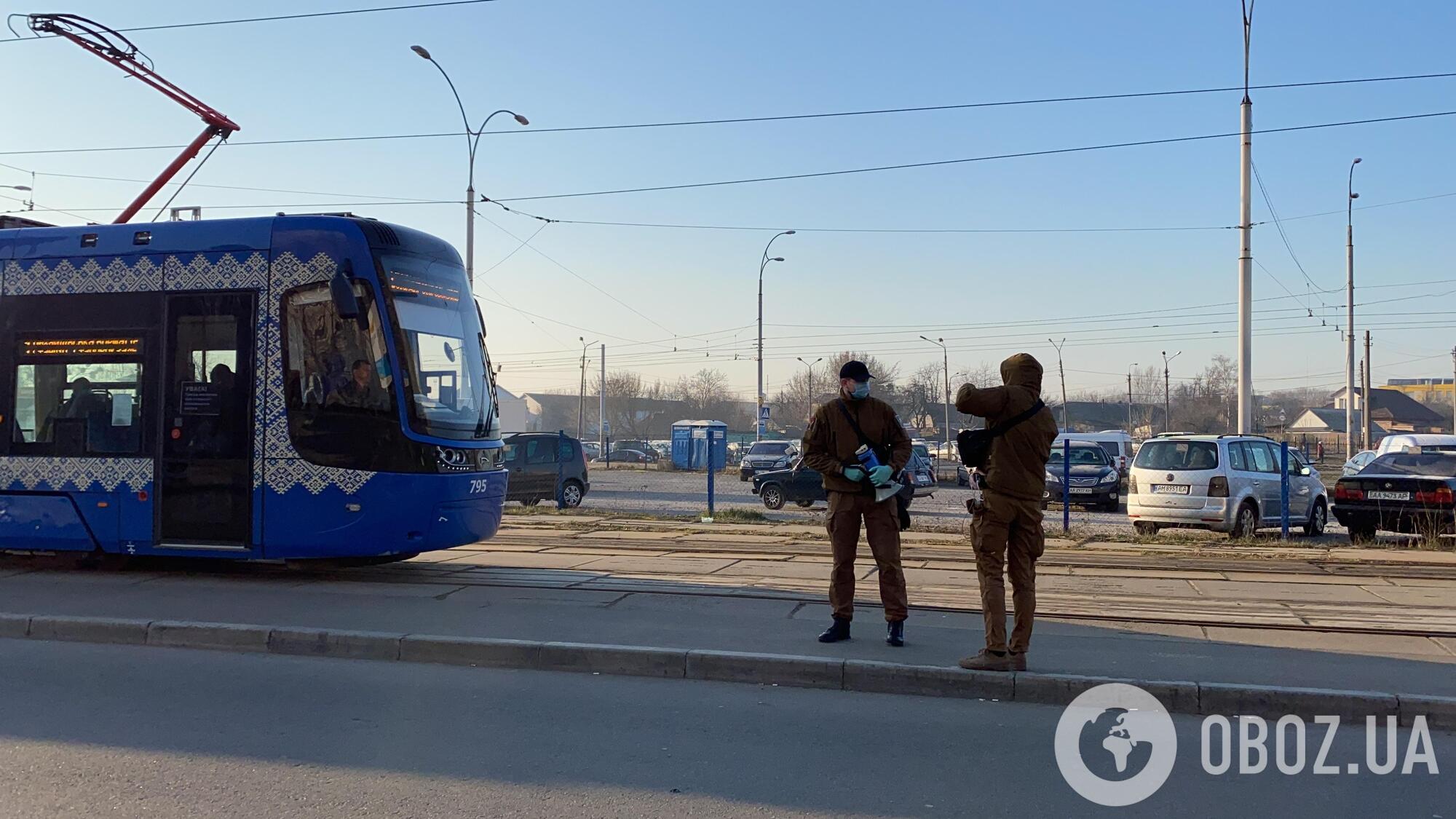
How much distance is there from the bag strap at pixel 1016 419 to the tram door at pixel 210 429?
675 centimetres

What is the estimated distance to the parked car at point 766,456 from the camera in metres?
36.1

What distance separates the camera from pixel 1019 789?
4.65 meters

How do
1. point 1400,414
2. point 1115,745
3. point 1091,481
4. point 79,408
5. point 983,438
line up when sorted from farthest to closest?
point 1400,414 < point 1091,481 < point 79,408 < point 983,438 < point 1115,745

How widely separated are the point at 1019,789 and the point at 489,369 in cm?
713

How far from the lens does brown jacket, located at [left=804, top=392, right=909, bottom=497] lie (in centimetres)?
679

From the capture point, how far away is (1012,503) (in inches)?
237

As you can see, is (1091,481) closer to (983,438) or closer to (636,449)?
(983,438)

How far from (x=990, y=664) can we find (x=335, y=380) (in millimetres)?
6156

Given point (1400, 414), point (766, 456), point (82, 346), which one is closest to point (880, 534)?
point (82, 346)

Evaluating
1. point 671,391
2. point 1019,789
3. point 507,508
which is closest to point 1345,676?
point 1019,789

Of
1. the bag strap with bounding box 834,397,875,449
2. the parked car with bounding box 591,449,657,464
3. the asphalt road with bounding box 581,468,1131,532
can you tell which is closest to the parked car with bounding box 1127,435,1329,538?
the asphalt road with bounding box 581,468,1131,532

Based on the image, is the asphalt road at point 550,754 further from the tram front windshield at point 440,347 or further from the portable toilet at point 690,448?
the portable toilet at point 690,448

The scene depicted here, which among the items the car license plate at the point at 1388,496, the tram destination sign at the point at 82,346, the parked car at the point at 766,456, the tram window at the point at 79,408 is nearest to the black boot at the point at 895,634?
the tram window at the point at 79,408

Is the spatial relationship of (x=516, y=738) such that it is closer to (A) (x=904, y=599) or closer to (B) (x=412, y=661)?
(B) (x=412, y=661)
